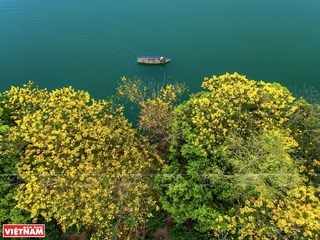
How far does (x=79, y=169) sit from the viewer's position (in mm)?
8719

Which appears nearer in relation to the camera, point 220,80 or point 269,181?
point 269,181

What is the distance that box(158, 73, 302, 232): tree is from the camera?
8.45 m

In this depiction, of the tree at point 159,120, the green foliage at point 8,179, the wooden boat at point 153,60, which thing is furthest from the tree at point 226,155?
the wooden boat at point 153,60

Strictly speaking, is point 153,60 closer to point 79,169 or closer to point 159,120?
point 159,120

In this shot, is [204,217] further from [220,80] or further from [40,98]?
[40,98]

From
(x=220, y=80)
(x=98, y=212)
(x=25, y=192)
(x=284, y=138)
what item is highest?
(x=220, y=80)

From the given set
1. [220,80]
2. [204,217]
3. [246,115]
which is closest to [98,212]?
[204,217]

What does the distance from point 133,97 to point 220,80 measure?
11.0 ft

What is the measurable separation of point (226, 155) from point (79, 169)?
4.34 meters

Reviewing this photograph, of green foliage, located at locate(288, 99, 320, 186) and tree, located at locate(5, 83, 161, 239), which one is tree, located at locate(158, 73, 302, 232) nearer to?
green foliage, located at locate(288, 99, 320, 186)

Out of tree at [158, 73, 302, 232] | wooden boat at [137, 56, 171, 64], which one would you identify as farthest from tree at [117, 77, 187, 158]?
wooden boat at [137, 56, 171, 64]

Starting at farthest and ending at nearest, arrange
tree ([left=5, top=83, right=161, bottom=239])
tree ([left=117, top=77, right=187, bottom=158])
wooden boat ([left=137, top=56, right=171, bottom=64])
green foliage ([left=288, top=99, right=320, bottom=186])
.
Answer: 1. wooden boat ([left=137, top=56, right=171, bottom=64])
2. tree ([left=117, top=77, right=187, bottom=158])
3. green foliage ([left=288, top=99, right=320, bottom=186])
4. tree ([left=5, top=83, right=161, bottom=239])

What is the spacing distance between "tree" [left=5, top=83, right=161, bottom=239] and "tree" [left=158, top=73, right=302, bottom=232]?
3.29 ft

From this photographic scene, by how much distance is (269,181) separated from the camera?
859cm
